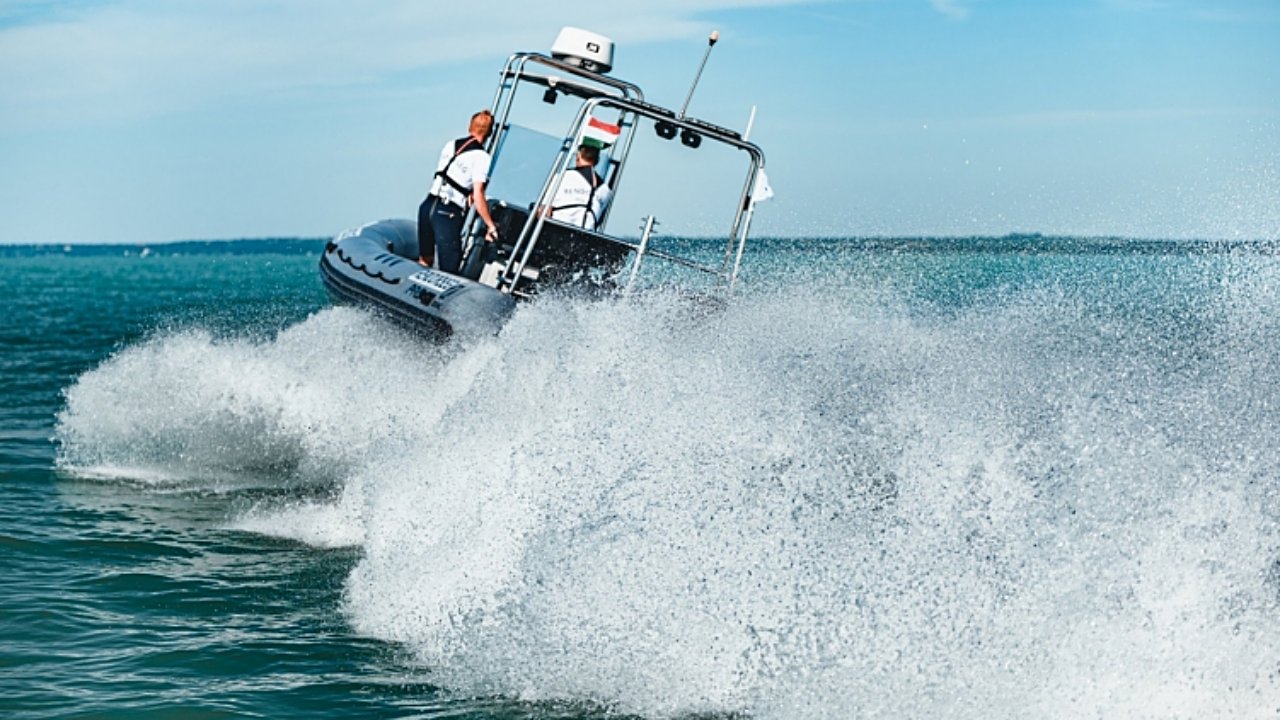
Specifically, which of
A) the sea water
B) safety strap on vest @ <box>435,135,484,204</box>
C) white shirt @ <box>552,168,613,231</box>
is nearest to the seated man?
white shirt @ <box>552,168,613,231</box>

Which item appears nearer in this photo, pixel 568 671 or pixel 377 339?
pixel 568 671

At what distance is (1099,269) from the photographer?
23156 millimetres

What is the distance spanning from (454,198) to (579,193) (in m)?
0.88

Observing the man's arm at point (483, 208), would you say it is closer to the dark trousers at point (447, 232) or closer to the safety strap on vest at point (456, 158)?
the safety strap on vest at point (456, 158)

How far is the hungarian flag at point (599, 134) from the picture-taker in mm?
8195

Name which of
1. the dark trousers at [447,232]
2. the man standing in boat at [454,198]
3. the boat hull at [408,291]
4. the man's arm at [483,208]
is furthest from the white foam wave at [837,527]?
the dark trousers at [447,232]

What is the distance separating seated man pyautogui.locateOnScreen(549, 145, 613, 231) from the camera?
8367 millimetres

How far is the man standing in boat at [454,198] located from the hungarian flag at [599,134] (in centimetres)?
65

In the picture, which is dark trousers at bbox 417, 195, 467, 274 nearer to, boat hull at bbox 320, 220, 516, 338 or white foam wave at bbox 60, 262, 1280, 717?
boat hull at bbox 320, 220, 516, 338

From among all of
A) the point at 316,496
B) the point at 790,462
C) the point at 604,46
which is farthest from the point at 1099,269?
the point at 790,462

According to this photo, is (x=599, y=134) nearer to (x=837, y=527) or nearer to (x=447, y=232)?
(x=447, y=232)

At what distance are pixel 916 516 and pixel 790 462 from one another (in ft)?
1.81

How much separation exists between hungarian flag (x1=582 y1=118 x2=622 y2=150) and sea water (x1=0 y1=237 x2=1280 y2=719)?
1.46 meters

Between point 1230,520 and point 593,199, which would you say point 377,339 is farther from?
point 1230,520
